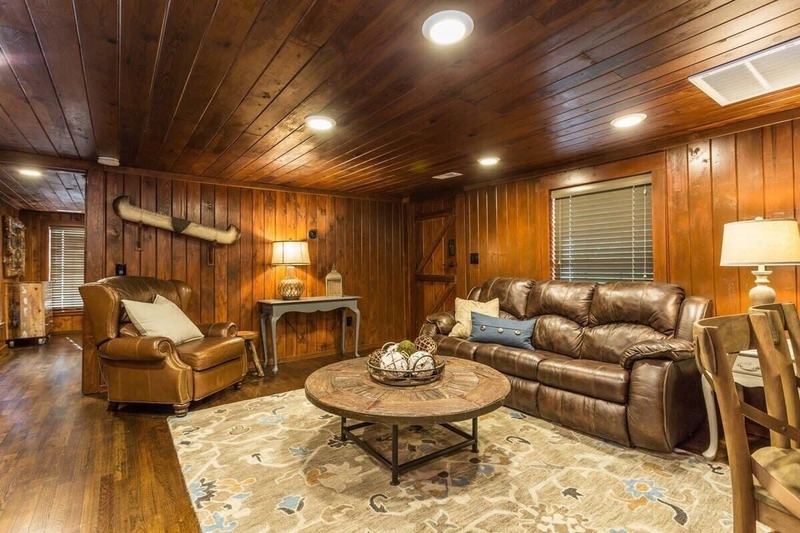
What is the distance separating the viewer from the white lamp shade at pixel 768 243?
7.23 feet

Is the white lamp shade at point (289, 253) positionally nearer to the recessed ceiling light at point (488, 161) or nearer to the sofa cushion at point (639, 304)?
the recessed ceiling light at point (488, 161)

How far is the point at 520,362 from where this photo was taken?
9.91 feet

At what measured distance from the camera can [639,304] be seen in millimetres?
2957

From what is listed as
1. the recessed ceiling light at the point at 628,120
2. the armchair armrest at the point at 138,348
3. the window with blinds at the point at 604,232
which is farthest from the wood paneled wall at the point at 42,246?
the recessed ceiling light at the point at 628,120

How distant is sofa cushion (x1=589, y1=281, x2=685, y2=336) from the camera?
2.80m

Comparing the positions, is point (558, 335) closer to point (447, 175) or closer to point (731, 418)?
point (447, 175)

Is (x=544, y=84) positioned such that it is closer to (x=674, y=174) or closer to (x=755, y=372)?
(x=674, y=174)

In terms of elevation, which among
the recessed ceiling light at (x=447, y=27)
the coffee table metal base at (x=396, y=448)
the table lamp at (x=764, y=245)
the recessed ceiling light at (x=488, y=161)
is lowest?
the coffee table metal base at (x=396, y=448)

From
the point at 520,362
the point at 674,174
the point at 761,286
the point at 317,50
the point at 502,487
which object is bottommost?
the point at 502,487

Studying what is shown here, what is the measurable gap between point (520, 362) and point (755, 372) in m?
1.37

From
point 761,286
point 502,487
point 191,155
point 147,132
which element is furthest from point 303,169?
point 761,286

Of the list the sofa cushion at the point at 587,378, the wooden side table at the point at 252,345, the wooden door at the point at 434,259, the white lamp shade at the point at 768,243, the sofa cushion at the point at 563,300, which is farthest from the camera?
the wooden door at the point at 434,259

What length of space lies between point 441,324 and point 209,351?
212 centimetres

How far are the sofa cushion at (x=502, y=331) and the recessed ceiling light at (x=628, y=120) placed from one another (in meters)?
1.70
